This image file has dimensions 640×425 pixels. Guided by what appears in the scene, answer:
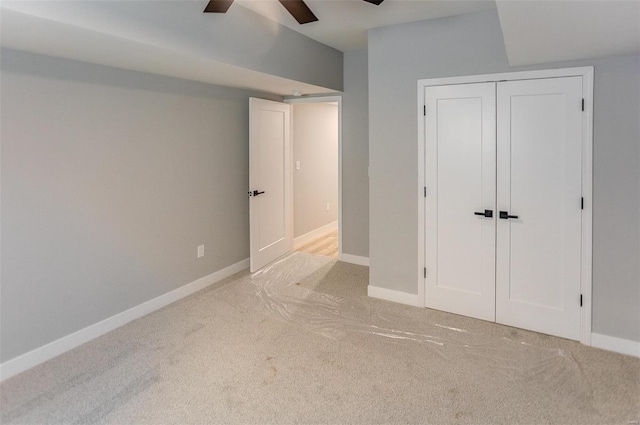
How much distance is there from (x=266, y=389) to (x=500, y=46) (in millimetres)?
2955

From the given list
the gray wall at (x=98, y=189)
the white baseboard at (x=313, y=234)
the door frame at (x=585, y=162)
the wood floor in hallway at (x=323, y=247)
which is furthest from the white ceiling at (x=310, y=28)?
the white baseboard at (x=313, y=234)

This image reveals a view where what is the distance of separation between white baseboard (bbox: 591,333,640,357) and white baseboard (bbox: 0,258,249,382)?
134 inches

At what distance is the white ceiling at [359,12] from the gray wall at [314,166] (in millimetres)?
1783

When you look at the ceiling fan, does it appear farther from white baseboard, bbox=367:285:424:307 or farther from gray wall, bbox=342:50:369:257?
white baseboard, bbox=367:285:424:307

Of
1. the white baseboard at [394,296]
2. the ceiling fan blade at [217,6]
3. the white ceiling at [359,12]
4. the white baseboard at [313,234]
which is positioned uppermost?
the white ceiling at [359,12]

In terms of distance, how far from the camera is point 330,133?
663 centimetres

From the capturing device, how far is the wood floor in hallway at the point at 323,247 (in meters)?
5.49

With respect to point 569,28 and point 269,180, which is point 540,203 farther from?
point 269,180

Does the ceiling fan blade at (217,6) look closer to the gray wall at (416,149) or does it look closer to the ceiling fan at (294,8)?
the ceiling fan at (294,8)

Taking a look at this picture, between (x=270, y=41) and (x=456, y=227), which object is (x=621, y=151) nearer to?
(x=456, y=227)

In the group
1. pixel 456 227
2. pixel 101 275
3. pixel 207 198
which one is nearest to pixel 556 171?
pixel 456 227

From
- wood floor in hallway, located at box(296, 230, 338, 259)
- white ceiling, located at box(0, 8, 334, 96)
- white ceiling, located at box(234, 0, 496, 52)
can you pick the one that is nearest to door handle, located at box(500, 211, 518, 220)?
white ceiling, located at box(234, 0, 496, 52)

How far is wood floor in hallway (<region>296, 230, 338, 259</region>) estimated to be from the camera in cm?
549

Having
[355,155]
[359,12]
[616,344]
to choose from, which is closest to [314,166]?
[355,155]
